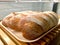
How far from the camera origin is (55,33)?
2.58 feet

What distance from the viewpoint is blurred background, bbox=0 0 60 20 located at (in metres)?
1.50

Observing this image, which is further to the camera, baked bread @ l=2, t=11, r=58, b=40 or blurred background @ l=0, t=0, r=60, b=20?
blurred background @ l=0, t=0, r=60, b=20

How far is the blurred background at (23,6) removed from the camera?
1.50m

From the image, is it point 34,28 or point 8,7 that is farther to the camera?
point 8,7

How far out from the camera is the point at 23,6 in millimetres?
1660

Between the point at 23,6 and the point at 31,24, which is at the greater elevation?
the point at 31,24

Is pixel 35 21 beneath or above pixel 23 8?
above

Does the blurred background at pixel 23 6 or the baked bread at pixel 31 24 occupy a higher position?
the baked bread at pixel 31 24

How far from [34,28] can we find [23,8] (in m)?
1.05

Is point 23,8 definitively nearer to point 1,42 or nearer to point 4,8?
point 4,8

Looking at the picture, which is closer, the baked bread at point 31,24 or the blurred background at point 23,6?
the baked bread at point 31,24

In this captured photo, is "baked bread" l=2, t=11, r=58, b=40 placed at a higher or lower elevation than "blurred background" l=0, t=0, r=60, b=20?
higher

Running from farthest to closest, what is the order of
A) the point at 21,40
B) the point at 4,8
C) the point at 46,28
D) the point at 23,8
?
1. the point at 23,8
2. the point at 4,8
3. the point at 46,28
4. the point at 21,40

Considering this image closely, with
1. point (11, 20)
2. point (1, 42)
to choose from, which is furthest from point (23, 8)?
point (1, 42)
